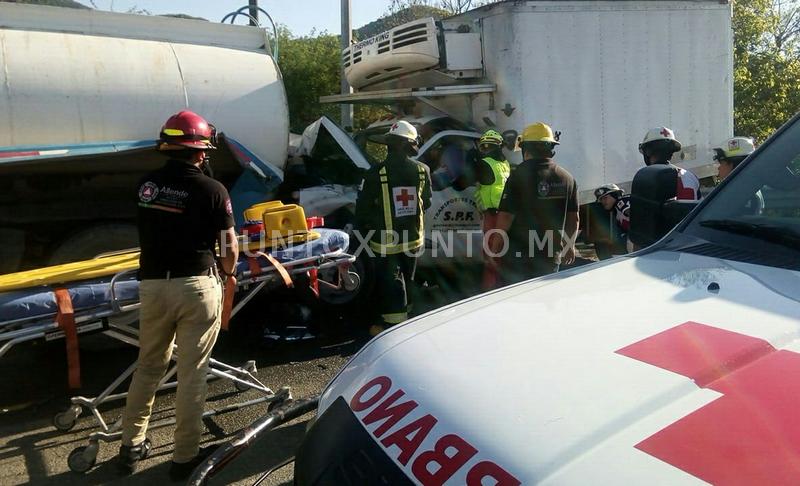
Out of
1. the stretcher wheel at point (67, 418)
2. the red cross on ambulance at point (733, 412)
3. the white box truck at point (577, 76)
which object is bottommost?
the stretcher wheel at point (67, 418)

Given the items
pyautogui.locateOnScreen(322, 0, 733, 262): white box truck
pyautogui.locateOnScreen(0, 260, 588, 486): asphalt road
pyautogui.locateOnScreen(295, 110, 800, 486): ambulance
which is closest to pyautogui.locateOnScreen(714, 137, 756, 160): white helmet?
pyautogui.locateOnScreen(322, 0, 733, 262): white box truck

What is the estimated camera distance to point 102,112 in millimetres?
5637

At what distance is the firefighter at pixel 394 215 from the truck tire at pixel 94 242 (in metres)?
2.10

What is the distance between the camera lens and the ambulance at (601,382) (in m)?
1.20

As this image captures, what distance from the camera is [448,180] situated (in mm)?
6805

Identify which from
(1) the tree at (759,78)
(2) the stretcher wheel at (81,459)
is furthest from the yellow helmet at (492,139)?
(1) the tree at (759,78)

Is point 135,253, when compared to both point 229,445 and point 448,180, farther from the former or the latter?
point 448,180

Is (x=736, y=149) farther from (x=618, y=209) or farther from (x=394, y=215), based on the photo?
(x=394, y=215)

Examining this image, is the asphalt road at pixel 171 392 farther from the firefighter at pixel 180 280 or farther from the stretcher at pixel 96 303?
the firefighter at pixel 180 280

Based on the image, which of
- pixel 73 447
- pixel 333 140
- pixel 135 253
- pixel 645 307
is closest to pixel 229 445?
pixel 645 307

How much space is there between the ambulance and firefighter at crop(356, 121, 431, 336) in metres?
3.02

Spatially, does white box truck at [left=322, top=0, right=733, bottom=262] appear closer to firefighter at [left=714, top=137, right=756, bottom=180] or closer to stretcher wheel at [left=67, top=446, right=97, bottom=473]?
firefighter at [left=714, top=137, right=756, bottom=180]

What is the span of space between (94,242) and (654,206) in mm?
4781

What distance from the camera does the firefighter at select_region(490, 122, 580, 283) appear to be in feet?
15.9
